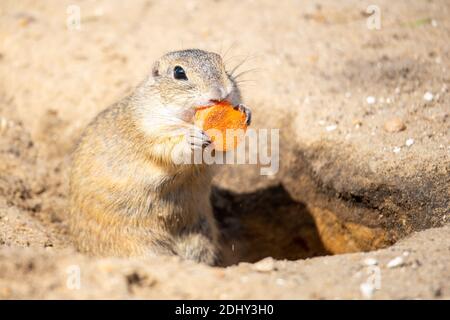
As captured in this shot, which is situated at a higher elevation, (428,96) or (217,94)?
(217,94)

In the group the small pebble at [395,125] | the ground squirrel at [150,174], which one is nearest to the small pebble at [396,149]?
the small pebble at [395,125]

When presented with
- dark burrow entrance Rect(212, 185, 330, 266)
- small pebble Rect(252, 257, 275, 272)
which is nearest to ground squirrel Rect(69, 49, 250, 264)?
small pebble Rect(252, 257, 275, 272)

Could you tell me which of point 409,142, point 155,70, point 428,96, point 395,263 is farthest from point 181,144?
point 428,96

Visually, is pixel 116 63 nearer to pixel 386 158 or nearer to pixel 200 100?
pixel 200 100

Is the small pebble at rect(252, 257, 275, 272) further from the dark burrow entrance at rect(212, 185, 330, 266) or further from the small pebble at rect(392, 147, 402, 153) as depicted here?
the dark burrow entrance at rect(212, 185, 330, 266)

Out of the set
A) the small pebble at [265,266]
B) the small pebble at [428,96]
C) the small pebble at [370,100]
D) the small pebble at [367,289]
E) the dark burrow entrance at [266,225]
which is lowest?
the dark burrow entrance at [266,225]

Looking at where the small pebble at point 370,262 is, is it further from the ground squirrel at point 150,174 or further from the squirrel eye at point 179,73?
the squirrel eye at point 179,73

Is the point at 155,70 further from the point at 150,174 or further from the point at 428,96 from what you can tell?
the point at 428,96
